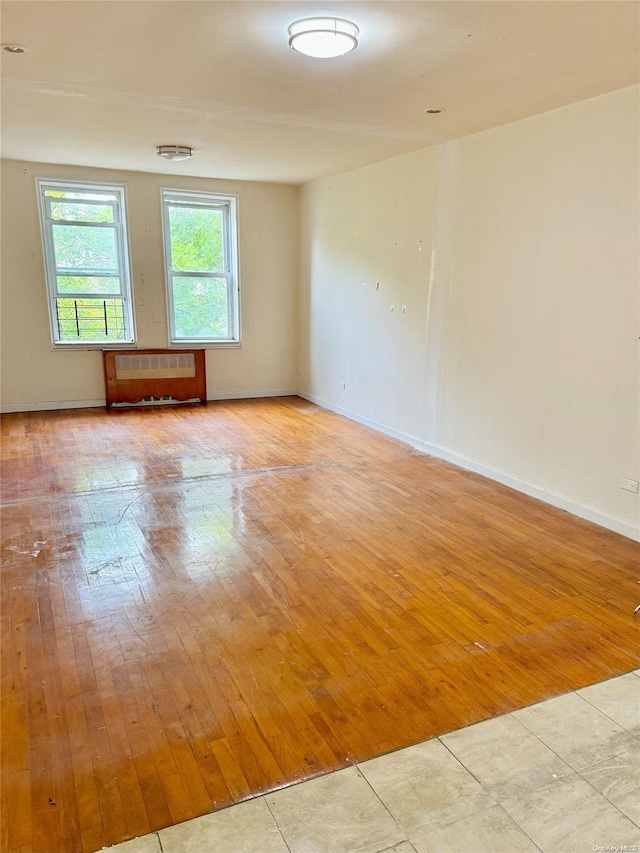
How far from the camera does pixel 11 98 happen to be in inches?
142

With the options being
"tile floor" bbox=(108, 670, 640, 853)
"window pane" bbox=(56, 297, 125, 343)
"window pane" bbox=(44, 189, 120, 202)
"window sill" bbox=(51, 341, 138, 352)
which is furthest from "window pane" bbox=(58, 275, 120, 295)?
"tile floor" bbox=(108, 670, 640, 853)

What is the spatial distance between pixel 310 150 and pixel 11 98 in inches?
91.4

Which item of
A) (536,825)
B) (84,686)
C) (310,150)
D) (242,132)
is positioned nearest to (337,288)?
(310,150)

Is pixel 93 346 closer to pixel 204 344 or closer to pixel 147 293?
pixel 147 293

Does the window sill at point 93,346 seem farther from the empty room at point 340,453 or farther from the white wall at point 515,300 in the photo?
the white wall at point 515,300

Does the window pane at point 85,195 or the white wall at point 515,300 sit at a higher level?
the window pane at point 85,195

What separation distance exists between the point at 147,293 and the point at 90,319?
716 millimetres

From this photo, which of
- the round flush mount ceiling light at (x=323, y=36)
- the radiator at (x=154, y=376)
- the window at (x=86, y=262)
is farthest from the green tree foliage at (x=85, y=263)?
the round flush mount ceiling light at (x=323, y=36)

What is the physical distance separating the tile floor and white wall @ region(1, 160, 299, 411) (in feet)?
19.2

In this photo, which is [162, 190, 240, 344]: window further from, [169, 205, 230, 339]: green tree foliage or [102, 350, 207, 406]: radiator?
[102, 350, 207, 406]: radiator

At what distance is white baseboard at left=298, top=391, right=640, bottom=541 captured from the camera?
11.1 feet

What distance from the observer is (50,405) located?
21.3 ft

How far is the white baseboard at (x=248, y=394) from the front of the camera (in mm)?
7293

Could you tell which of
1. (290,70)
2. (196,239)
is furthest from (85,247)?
(290,70)
